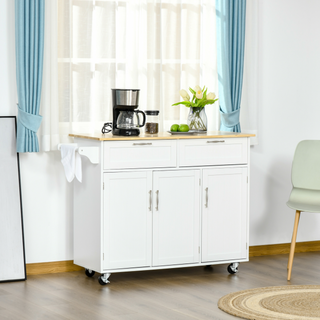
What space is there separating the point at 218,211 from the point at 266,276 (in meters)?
0.55

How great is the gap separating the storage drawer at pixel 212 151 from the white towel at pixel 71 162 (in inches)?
25.2

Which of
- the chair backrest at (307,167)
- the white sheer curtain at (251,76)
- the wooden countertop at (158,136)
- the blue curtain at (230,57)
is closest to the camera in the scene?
the wooden countertop at (158,136)

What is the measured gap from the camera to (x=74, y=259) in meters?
3.90

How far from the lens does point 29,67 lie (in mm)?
3668

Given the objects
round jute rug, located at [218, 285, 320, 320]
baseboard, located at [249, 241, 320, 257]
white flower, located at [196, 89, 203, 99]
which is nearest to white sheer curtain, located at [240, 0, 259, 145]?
white flower, located at [196, 89, 203, 99]

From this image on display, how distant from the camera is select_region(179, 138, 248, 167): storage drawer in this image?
3707mm

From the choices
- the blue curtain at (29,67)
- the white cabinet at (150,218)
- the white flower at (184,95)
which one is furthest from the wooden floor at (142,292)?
the white flower at (184,95)

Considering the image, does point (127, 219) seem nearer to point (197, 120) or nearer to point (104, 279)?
point (104, 279)

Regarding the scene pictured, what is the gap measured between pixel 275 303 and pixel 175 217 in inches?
33.0

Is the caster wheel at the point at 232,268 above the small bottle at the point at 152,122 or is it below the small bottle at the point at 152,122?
below

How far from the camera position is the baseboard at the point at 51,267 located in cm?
390

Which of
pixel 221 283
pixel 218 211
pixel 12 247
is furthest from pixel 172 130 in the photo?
pixel 12 247

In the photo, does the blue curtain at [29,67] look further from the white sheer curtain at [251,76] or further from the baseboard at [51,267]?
the white sheer curtain at [251,76]

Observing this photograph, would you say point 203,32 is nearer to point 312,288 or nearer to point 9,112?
A: point 9,112
